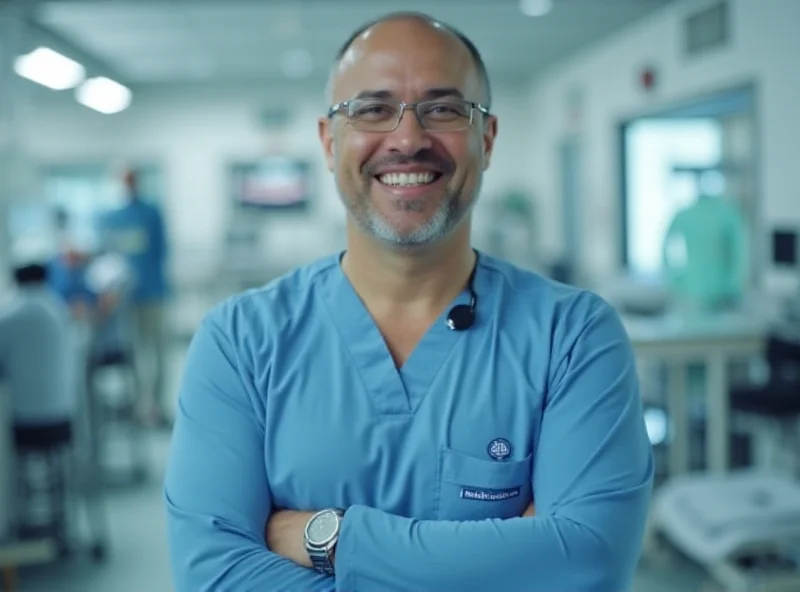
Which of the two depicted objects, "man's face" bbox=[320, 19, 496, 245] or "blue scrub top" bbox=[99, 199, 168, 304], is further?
"blue scrub top" bbox=[99, 199, 168, 304]

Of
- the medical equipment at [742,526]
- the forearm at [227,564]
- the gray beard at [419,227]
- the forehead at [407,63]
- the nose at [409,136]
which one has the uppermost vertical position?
the forehead at [407,63]

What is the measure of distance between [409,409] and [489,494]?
15 cm

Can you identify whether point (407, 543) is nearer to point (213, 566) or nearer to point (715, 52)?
point (213, 566)

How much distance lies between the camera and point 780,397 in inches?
134

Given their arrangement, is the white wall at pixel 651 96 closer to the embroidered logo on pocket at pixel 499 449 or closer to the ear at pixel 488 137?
the ear at pixel 488 137

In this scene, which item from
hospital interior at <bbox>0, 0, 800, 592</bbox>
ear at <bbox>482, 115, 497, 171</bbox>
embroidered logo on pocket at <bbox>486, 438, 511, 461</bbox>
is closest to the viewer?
embroidered logo on pocket at <bbox>486, 438, 511, 461</bbox>

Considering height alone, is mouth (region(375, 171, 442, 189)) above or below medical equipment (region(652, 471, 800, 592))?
above

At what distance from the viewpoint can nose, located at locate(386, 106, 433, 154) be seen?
1.16 meters

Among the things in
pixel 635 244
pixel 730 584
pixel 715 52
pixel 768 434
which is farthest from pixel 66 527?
pixel 635 244

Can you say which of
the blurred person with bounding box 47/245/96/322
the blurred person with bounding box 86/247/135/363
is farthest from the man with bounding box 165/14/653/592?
the blurred person with bounding box 47/245/96/322

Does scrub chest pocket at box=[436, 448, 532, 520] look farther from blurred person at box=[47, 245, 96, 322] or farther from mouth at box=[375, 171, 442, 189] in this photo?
blurred person at box=[47, 245, 96, 322]

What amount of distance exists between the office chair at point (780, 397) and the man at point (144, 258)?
142 inches

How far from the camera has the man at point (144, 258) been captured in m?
5.69

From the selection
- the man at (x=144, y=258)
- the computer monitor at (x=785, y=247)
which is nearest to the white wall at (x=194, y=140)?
the man at (x=144, y=258)
